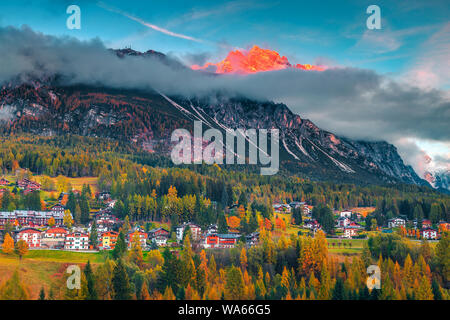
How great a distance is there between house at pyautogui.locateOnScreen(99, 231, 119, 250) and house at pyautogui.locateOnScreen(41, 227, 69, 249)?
10.1 m

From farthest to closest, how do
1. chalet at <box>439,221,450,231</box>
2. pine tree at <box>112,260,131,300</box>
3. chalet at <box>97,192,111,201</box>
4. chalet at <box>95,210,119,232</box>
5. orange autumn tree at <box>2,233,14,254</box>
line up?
chalet at <box>97,192,111,201</box> < chalet at <box>439,221,450,231</box> < chalet at <box>95,210,119,232</box> < orange autumn tree at <box>2,233,14,254</box> < pine tree at <box>112,260,131,300</box>

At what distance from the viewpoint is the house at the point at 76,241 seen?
128212 mm

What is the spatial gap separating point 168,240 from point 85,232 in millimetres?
23553

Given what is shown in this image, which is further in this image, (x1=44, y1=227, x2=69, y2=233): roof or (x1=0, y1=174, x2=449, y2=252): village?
(x1=44, y1=227, x2=69, y2=233): roof

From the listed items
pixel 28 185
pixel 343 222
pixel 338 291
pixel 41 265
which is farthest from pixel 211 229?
pixel 28 185

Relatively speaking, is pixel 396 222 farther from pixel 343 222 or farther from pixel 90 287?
pixel 90 287

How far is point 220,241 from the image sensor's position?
138m

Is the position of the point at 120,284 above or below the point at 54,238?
below

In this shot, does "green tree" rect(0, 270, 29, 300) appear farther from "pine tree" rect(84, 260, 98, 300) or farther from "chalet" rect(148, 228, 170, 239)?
"chalet" rect(148, 228, 170, 239)

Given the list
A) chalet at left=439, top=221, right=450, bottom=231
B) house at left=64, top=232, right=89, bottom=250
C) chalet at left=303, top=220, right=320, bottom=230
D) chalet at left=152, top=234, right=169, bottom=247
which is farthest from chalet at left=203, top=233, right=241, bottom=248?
chalet at left=439, top=221, right=450, bottom=231

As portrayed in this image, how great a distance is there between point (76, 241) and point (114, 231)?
15086 mm

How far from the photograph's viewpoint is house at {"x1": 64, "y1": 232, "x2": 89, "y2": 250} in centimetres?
12821

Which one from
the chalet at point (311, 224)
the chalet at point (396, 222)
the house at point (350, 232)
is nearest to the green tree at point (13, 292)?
the house at point (350, 232)

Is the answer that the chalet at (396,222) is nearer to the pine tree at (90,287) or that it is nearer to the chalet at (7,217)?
the pine tree at (90,287)
